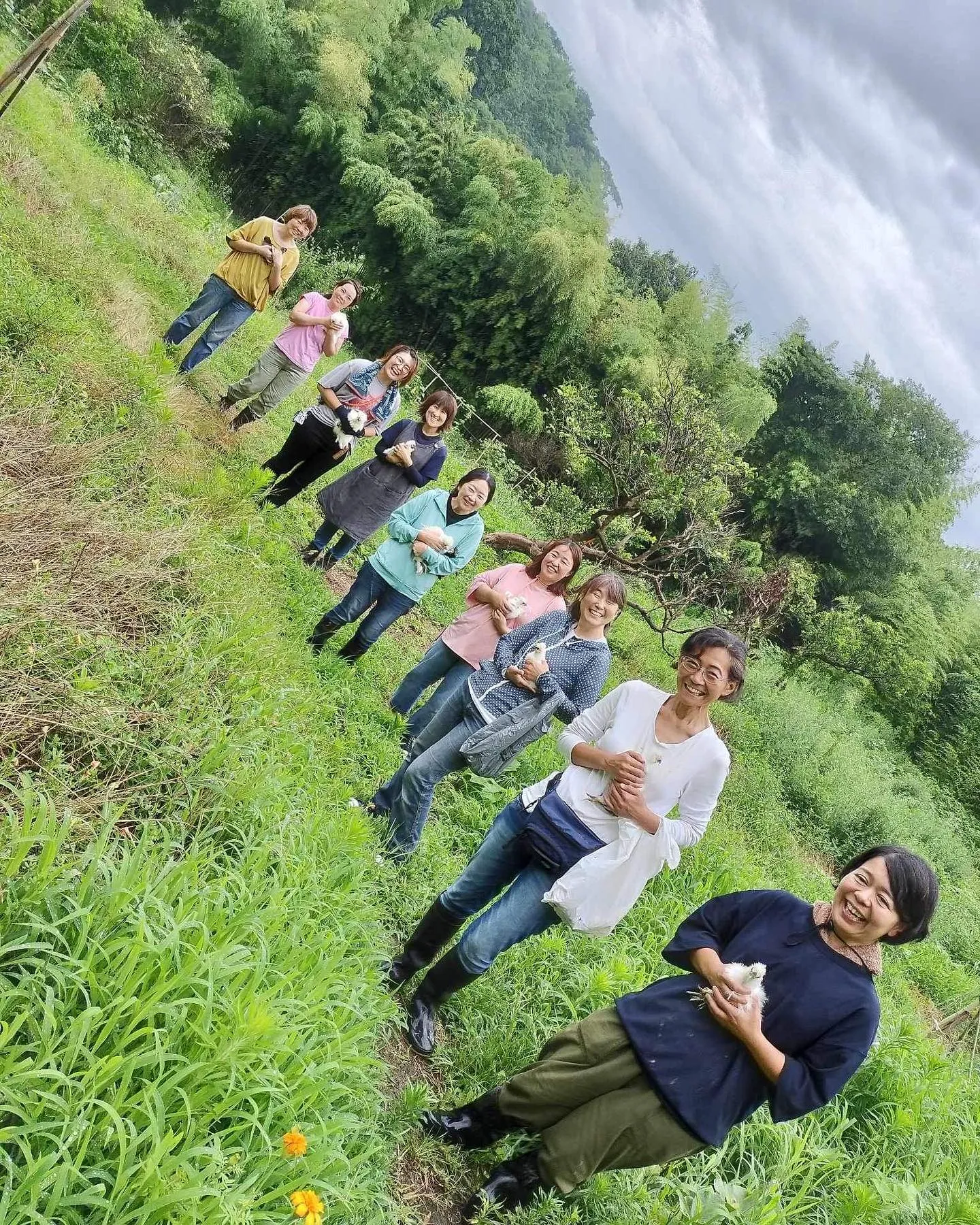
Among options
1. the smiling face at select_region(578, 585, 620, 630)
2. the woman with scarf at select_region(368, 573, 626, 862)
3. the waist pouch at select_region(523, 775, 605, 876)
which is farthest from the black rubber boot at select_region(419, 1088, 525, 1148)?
the smiling face at select_region(578, 585, 620, 630)

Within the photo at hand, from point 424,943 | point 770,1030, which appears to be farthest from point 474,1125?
point 770,1030

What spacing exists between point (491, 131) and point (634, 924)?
25.0 m

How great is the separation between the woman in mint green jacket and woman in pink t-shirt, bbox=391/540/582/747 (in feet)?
0.81

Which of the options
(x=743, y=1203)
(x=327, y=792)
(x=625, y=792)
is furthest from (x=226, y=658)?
(x=743, y=1203)

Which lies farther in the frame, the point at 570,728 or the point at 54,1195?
the point at 570,728

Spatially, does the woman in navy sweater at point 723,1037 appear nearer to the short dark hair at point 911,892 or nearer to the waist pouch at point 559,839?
the short dark hair at point 911,892

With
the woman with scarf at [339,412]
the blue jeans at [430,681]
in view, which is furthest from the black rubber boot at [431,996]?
the woman with scarf at [339,412]

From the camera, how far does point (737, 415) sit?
18.0 meters

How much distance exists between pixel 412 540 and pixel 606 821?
6.13 ft

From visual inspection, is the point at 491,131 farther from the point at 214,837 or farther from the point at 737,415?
the point at 214,837

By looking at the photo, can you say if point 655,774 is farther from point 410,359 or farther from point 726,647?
point 410,359

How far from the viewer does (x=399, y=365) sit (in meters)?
4.26

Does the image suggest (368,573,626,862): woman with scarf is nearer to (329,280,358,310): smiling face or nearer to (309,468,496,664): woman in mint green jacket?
(309,468,496,664): woman in mint green jacket

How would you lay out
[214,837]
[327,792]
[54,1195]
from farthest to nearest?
[327,792]
[214,837]
[54,1195]
